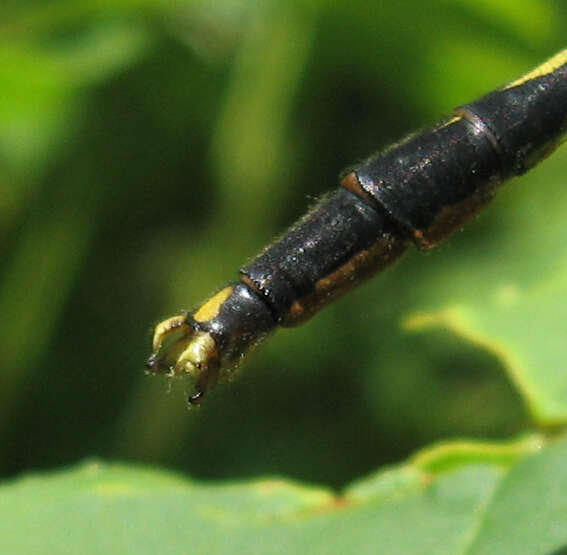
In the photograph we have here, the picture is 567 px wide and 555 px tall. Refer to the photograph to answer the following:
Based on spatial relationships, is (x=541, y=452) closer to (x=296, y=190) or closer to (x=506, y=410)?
(x=506, y=410)

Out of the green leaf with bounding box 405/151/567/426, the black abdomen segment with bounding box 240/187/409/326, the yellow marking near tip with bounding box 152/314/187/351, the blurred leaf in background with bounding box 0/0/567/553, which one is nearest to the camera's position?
the yellow marking near tip with bounding box 152/314/187/351

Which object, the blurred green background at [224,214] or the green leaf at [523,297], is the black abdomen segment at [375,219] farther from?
the blurred green background at [224,214]

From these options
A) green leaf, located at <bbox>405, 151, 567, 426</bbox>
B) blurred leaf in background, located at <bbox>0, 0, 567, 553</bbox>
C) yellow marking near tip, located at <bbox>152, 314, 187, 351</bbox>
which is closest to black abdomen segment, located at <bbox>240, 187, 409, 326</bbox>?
yellow marking near tip, located at <bbox>152, 314, 187, 351</bbox>

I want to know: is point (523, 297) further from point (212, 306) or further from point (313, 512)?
point (212, 306)

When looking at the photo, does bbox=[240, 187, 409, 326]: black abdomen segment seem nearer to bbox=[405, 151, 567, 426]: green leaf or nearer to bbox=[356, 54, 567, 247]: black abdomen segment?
bbox=[356, 54, 567, 247]: black abdomen segment

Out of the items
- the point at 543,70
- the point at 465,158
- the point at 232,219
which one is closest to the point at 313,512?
the point at 465,158
